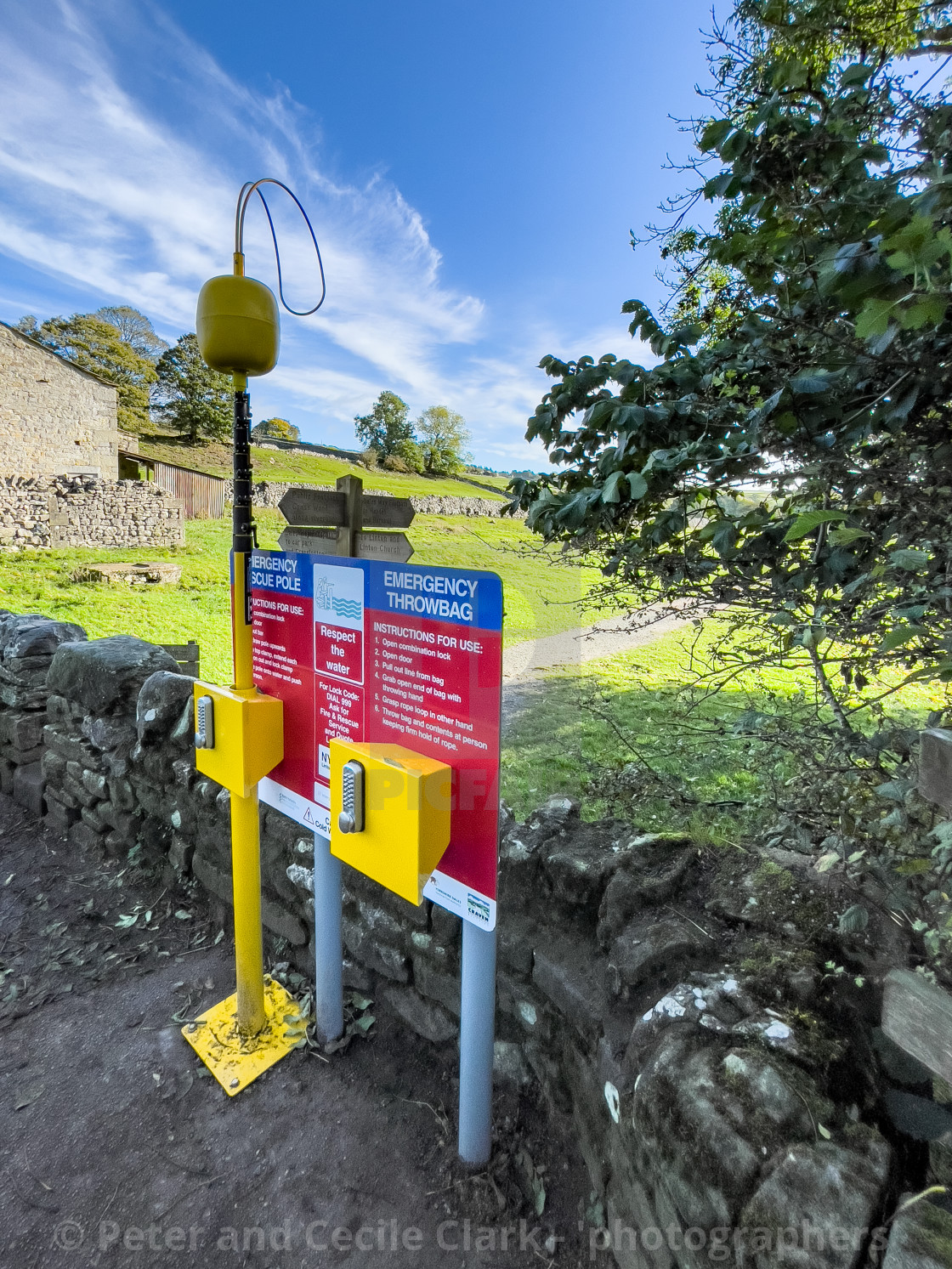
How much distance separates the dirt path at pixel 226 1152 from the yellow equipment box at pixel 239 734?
1.16 meters

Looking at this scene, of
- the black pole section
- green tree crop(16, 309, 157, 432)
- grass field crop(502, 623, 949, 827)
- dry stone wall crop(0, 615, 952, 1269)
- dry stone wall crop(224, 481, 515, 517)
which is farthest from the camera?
green tree crop(16, 309, 157, 432)

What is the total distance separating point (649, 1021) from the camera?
1.56m

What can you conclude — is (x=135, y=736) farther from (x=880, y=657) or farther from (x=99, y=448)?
(x=99, y=448)

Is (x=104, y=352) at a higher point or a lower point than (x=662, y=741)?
higher

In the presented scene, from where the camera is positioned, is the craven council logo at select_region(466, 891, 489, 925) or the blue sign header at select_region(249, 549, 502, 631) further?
the craven council logo at select_region(466, 891, 489, 925)

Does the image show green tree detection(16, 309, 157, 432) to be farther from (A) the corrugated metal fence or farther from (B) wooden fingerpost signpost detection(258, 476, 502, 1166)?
(B) wooden fingerpost signpost detection(258, 476, 502, 1166)

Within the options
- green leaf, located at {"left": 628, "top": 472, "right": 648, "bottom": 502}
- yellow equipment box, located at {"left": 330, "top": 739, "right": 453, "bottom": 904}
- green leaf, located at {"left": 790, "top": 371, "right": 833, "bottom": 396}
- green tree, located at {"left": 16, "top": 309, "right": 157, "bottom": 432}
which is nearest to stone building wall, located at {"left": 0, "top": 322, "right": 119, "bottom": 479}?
green tree, located at {"left": 16, "top": 309, "right": 157, "bottom": 432}

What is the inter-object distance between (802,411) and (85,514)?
15.0m

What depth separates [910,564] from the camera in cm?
125

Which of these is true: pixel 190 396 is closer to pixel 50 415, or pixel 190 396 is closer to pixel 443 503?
pixel 50 415

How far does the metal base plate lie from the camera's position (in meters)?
2.34

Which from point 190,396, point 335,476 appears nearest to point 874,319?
point 335,476

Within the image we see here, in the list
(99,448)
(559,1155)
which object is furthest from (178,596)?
(99,448)

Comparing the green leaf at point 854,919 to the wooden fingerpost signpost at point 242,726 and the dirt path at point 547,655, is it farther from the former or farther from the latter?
the dirt path at point 547,655
